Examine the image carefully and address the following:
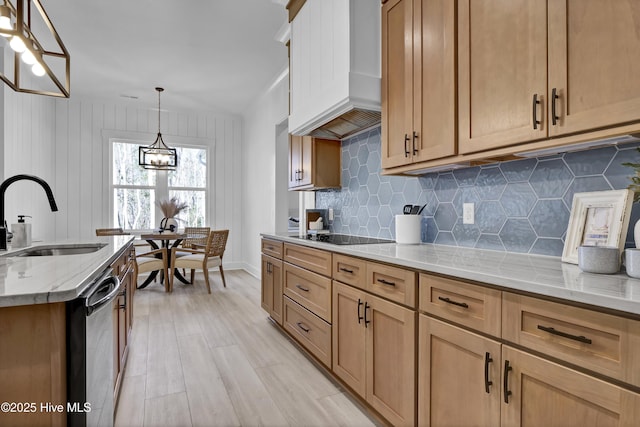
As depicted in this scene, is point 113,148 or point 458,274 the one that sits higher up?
point 113,148

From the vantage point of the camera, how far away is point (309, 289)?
8.36 ft

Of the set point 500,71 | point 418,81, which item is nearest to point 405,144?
point 418,81

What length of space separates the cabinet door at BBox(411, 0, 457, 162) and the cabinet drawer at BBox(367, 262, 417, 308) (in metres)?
0.64

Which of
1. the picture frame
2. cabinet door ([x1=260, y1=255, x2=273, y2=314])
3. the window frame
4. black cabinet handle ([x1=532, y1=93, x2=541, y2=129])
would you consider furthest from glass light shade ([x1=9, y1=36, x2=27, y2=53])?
the window frame

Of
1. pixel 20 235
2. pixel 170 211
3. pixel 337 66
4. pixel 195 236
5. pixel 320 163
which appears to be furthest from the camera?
pixel 170 211

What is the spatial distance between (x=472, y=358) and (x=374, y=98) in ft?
5.32

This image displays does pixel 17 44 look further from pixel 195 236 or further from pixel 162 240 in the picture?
pixel 195 236

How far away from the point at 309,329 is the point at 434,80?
184 cm

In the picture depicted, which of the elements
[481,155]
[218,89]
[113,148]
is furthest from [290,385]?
[113,148]

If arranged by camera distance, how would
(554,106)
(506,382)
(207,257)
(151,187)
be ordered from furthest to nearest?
(151,187), (207,257), (554,106), (506,382)

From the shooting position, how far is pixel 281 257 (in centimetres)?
308

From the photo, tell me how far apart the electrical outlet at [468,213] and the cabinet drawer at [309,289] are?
91 centimetres

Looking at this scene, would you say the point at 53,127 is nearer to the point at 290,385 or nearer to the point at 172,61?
the point at 172,61

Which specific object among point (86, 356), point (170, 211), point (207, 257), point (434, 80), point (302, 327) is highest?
point (434, 80)
